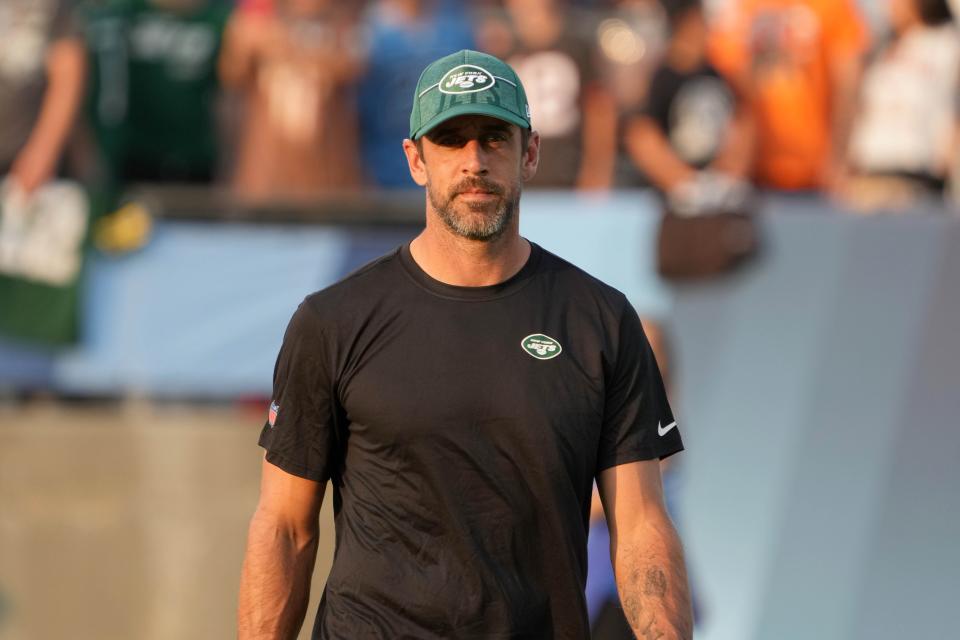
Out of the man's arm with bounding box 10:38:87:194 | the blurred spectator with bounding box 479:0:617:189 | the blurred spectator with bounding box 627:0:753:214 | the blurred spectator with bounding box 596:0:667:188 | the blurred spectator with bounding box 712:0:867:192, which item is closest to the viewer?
the blurred spectator with bounding box 627:0:753:214

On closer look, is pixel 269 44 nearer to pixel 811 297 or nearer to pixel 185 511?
pixel 185 511

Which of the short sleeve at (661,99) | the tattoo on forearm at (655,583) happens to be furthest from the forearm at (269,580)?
the short sleeve at (661,99)

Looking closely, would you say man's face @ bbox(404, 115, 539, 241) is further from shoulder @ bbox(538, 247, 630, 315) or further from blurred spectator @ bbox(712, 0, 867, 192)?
blurred spectator @ bbox(712, 0, 867, 192)

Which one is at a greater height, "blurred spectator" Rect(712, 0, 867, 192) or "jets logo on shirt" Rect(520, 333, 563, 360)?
"blurred spectator" Rect(712, 0, 867, 192)

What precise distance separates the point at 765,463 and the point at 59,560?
4.35 meters

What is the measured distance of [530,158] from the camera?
13.1 feet

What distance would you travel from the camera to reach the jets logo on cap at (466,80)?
3820 mm

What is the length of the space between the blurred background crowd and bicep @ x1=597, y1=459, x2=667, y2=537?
4723 mm

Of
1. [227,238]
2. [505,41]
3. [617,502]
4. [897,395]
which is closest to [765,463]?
[897,395]

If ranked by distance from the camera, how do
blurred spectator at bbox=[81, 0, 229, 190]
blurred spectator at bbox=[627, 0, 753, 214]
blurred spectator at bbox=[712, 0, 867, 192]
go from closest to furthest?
blurred spectator at bbox=[627, 0, 753, 214], blurred spectator at bbox=[712, 0, 867, 192], blurred spectator at bbox=[81, 0, 229, 190]

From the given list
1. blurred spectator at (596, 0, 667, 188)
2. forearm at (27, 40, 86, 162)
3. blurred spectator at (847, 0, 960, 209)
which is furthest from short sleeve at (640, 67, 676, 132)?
forearm at (27, 40, 86, 162)

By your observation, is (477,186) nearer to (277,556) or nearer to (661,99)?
(277,556)

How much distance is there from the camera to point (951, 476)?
745 centimetres

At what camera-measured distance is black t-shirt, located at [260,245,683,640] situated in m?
3.80
